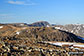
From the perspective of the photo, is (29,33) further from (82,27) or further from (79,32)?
(82,27)

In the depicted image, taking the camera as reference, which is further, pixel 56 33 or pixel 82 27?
pixel 82 27

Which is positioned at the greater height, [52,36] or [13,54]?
Answer: [13,54]

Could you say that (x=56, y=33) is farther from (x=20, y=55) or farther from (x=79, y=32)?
(x=79, y=32)

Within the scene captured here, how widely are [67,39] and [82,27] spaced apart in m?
104

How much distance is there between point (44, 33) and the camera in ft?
339

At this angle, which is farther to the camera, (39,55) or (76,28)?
(76,28)

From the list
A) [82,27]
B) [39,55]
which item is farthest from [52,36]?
[82,27]

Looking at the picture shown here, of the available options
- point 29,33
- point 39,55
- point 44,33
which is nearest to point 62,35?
point 44,33

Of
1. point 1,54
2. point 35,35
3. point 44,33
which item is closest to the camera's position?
point 1,54

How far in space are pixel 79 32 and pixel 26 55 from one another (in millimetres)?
161048

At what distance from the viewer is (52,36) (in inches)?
3863

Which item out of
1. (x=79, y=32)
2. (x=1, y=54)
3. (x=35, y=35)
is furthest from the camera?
(x=79, y=32)

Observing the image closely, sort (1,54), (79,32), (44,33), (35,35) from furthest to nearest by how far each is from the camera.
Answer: (79,32)
(44,33)
(35,35)
(1,54)

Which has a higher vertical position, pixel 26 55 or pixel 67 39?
pixel 26 55
